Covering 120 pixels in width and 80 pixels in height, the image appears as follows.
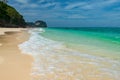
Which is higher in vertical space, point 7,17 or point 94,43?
point 7,17

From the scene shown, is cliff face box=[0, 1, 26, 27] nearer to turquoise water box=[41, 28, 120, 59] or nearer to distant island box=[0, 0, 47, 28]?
distant island box=[0, 0, 47, 28]

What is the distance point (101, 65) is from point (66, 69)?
1.70 metres

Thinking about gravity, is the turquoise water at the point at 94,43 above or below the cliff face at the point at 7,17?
below

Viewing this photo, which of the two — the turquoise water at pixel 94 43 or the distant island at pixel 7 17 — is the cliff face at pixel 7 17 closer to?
the distant island at pixel 7 17

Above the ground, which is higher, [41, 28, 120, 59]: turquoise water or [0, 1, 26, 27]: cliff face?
[0, 1, 26, 27]: cliff face

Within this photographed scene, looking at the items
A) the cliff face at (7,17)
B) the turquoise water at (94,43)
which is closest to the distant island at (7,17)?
the cliff face at (7,17)

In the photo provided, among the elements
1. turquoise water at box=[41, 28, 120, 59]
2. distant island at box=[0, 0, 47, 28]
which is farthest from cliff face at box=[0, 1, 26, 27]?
turquoise water at box=[41, 28, 120, 59]

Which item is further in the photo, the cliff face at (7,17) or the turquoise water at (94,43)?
the cliff face at (7,17)

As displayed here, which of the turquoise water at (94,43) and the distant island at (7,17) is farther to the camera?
the distant island at (7,17)

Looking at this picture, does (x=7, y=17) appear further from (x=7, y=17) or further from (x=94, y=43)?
(x=94, y=43)

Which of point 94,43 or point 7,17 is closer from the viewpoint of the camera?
point 94,43

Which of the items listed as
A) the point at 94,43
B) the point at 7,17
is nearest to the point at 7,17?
the point at 7,17

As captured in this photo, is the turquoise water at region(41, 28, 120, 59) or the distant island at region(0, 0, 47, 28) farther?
the distant island at region(0, 0, 47, 28)

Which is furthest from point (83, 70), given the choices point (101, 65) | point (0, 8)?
point (0, 8)
